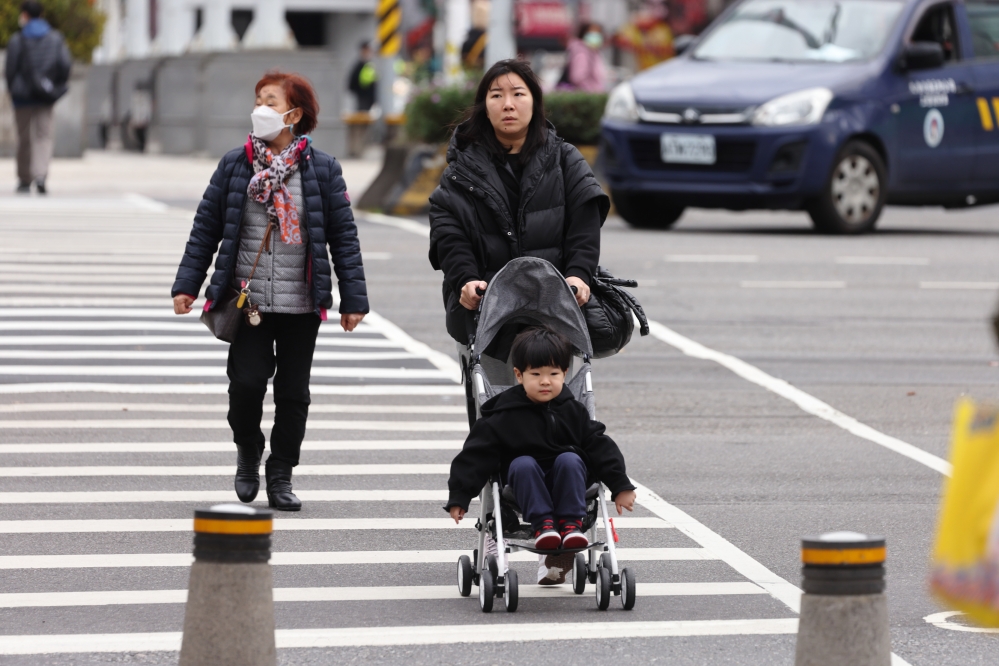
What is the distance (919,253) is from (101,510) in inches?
454

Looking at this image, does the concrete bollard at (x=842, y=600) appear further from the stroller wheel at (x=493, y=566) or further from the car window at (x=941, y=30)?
the car window at (x=941, y=30)

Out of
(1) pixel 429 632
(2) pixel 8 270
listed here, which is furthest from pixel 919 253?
(1) pixel 429 632

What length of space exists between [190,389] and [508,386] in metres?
4.35

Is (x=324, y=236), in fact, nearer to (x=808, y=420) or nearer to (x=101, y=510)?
(x=101, y=510)

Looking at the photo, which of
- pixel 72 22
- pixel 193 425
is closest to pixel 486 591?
pixel 193 425

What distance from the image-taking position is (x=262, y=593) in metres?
4.82

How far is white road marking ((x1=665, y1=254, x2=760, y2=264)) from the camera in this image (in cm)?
1670

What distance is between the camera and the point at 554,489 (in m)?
6.13

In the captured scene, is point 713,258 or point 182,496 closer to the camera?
point 182,496

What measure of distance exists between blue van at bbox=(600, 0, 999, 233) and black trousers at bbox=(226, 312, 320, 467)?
10822 millimetres

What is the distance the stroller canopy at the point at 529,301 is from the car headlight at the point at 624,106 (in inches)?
488

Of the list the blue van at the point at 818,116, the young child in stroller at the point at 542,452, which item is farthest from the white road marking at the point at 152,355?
the blue van at the point at 818,116

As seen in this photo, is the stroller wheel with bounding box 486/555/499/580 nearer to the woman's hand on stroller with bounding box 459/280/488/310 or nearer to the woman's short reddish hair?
the woman's hand on stroller with bounding box 459/280/488/310

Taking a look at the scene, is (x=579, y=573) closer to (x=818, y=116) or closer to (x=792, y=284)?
(x=792, y=284)
